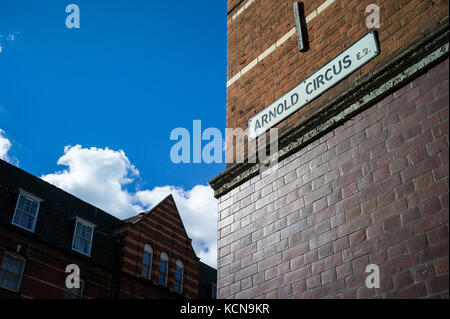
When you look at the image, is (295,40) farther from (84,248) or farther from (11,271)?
(84,248)

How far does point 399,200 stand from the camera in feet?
14.1

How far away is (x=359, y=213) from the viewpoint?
15.1 feet

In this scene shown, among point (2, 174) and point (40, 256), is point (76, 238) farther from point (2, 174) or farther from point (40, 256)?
point (2, 174)

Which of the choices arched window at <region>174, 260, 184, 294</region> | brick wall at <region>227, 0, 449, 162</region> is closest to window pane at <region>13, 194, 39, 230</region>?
arched window at <region>174, 260, 184, 294</region>

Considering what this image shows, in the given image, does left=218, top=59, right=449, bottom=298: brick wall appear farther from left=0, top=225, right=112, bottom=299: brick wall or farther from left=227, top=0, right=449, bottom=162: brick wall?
left=0, top=225, right=112, bottom=299: brick wall

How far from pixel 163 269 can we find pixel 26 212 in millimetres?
7760

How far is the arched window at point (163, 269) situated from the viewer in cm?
2275

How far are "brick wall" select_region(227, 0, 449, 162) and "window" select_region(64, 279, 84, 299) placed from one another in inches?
580

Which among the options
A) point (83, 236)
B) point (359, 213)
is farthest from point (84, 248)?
point (359, 213)

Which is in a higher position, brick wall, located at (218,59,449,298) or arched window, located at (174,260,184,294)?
arched window, located at (174,260,184,294)

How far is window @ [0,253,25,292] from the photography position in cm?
1658

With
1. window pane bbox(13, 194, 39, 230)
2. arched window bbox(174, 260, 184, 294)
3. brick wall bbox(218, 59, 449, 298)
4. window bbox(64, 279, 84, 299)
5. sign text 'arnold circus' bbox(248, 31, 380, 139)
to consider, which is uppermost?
window pane bbox(13, 194, 39, 230)

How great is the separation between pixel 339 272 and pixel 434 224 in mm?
1062
